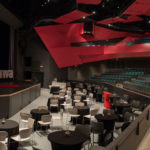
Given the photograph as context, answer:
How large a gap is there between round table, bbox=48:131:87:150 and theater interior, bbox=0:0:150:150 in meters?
2.61

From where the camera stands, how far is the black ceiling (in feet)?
45.6

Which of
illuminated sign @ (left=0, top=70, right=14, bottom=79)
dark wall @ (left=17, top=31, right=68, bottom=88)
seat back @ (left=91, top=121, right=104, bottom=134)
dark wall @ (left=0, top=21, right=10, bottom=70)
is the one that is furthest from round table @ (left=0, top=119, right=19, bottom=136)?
dark wall @ (left=17, top=31, right=68, bottom=88)

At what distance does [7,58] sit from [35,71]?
4.21 metres

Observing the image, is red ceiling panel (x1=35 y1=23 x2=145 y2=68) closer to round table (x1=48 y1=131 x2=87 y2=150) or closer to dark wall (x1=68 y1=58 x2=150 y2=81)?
dark wall (x1=68 y1=58 x2=150 y2=81)

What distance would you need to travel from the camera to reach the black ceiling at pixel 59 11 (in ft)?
45.6

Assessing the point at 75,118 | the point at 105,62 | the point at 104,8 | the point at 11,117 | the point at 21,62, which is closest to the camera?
the point at 75,118

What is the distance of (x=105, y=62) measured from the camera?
2694 centimetres

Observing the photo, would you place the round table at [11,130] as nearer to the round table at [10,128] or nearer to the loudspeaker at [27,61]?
the round table at [10,128]

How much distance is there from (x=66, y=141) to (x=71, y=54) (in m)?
17.6

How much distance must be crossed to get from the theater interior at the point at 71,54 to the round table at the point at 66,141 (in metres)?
2.61

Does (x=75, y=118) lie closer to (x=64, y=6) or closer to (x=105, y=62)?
(x=64, y=6)

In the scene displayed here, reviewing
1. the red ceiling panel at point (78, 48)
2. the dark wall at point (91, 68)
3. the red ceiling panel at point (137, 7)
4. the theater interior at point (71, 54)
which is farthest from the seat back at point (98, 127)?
the dark wall at point (91, 68)

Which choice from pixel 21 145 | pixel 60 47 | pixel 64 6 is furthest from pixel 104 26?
pixel 21 145

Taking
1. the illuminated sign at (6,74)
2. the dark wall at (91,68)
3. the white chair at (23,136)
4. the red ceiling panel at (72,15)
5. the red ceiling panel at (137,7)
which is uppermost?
the red ceiling panel at (72,15)
